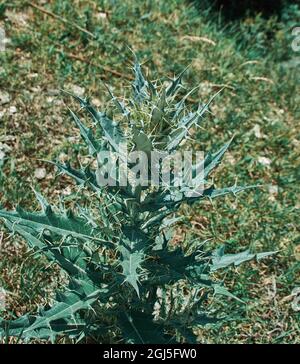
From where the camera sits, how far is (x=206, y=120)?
400cm

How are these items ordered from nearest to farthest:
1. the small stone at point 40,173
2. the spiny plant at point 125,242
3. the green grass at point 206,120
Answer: the spiny plant at point 125,242 → the green grass at point 206,120 → the small stone at point 40,173

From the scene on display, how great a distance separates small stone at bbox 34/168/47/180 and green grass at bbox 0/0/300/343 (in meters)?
0.03

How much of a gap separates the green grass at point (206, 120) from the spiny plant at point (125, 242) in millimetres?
454

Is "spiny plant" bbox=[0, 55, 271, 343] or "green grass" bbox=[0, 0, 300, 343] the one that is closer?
"spiny plant" bbox=[0, 55, 271, 343]

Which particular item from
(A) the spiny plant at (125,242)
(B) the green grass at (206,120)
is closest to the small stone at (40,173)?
(B) the green grass at (206,120)

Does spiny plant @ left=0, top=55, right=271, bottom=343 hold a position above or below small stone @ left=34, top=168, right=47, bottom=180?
below

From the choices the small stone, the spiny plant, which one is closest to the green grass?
the small stone

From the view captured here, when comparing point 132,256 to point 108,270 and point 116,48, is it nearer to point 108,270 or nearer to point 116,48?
point 108,270

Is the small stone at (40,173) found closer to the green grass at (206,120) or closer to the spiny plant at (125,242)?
the green grass at (206,120)

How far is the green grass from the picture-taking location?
309cm

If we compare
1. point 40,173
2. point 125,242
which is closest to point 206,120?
point 40,173

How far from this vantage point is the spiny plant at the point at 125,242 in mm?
2025

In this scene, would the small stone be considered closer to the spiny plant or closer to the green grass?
the green grass

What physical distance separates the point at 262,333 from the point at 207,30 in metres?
2.42
